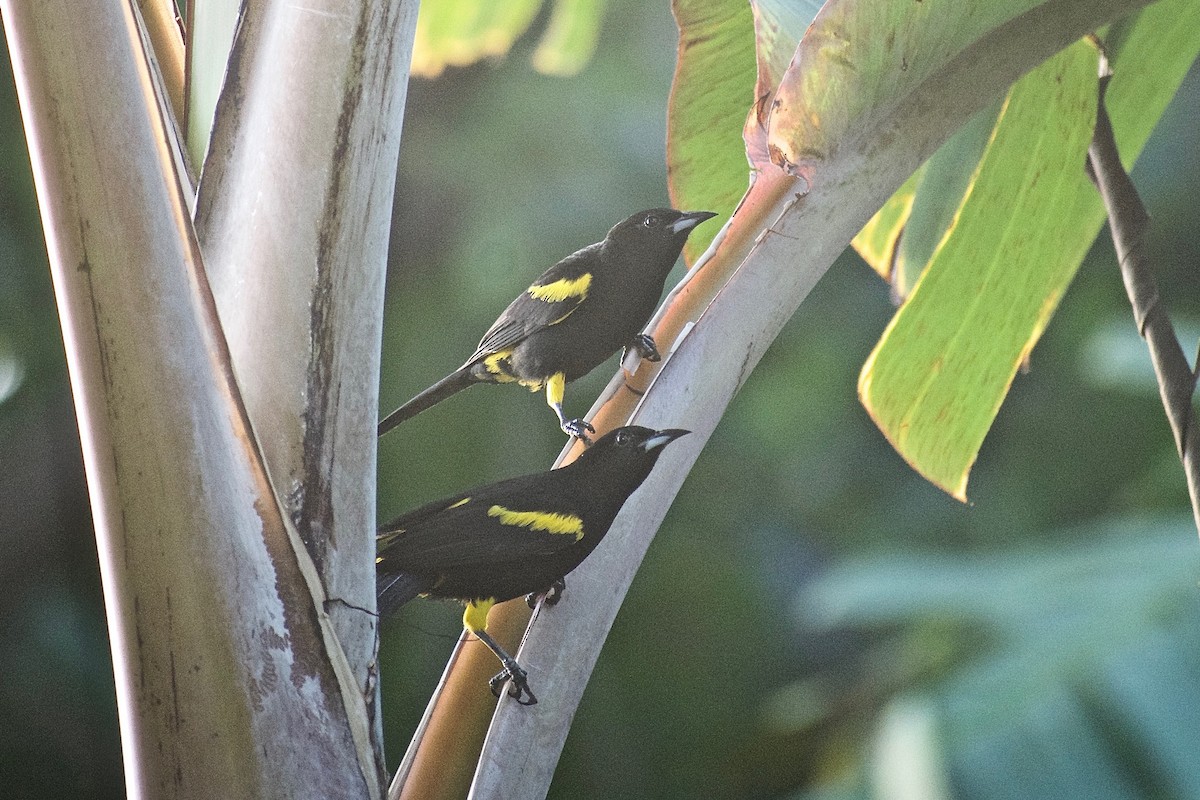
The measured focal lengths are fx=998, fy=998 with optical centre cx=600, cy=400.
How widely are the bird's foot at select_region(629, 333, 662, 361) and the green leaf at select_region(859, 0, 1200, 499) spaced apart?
256 mm

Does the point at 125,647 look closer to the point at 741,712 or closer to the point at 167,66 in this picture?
the point at 167,66

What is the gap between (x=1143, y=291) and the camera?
2.56 feet

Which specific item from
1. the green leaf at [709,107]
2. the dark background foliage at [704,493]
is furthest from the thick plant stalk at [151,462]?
the dark background foliage at [704,493]

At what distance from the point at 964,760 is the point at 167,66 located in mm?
932

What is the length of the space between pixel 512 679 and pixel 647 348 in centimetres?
21

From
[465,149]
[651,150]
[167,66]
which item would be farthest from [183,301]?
[651,150]

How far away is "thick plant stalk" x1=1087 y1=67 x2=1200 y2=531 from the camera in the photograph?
2.56ft

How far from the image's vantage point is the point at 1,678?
0.95 meters

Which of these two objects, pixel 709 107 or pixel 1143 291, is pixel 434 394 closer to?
pixel 709 107

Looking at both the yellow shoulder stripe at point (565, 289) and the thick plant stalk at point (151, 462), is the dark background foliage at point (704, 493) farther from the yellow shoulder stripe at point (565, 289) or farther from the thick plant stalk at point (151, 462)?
the thick plant stalk at point (151, 462)

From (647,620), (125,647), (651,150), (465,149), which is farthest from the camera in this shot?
(651,150)

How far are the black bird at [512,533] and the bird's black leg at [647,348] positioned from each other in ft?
0.18

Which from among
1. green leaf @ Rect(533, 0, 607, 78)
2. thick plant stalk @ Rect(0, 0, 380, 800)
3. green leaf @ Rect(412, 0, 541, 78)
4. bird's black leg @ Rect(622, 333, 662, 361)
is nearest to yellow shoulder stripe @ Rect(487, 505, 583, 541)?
bird's black leg @ Rect(622, 333, 662, 361)

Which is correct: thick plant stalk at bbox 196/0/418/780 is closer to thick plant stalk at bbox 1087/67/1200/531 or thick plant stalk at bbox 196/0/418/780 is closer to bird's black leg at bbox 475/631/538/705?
bird's black leg at bbox 475/631/538/705
